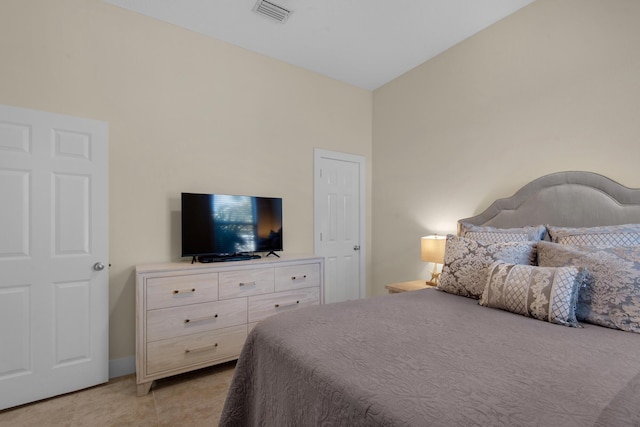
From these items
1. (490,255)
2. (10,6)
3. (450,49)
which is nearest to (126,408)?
(490,255)

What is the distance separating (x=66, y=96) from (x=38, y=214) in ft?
2.98

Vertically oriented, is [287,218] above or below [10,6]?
below

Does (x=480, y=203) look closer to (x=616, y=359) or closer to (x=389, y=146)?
(x=389, y=146)

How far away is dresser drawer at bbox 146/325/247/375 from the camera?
7.22ft

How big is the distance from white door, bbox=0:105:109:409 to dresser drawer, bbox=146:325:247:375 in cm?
45

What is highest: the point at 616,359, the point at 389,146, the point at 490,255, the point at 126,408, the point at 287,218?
the point at 389,146

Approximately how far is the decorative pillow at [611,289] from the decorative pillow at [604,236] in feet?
0.67

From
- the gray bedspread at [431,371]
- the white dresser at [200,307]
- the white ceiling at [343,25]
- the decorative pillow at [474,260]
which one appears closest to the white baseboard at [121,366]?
the white dresser at [200,307]

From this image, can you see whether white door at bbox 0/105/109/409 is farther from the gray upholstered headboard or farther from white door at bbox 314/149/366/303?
the gray upholstered headboard

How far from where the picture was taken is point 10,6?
215cm

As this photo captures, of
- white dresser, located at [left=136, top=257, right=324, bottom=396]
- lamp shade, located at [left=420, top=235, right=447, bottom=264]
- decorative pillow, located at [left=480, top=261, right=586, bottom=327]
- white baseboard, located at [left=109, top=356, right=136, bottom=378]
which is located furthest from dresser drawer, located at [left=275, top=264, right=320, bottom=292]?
decorative pillow, located at [left=480, top=261, right=586, bottom=327]

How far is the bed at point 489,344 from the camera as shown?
79 cm

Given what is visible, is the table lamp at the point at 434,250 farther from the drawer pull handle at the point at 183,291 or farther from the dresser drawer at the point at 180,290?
the drawer pull handle at the point at 183,291

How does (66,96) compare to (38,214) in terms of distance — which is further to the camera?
(66,96)
